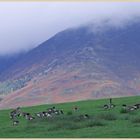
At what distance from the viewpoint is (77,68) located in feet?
387

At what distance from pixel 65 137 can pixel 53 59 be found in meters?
94.9

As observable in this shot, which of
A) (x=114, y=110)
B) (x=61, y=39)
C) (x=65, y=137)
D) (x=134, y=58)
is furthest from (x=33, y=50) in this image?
(x=65, y=137)

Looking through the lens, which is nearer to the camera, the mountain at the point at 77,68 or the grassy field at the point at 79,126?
the grassy field at the point at 79,126

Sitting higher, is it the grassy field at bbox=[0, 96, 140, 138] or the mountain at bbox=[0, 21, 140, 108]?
the mountain at bbox=[0, 21, 140, 108]

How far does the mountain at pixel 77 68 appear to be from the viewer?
99.2 metres

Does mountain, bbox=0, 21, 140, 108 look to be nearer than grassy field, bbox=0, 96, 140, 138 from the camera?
No

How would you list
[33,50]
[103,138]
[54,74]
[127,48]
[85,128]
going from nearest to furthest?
[103,138]
[85,128]
[54,74]
[127,48]
[33,50]

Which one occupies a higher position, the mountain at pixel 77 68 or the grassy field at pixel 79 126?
the mountain at pixel 77 68

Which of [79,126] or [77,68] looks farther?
[77,68]

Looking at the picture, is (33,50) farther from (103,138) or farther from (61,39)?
(103,138)

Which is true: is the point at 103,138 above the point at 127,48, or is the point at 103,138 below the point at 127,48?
below

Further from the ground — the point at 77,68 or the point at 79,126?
the point at 77,68

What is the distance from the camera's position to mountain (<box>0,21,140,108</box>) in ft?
325

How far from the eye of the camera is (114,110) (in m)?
37.8
